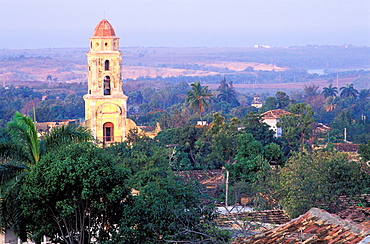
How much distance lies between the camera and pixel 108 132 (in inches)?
1738

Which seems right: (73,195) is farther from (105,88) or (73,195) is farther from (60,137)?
(105,88)

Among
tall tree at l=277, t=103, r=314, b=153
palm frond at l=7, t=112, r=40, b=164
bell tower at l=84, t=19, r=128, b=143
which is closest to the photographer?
palm frond at l=7, t=112, r=40, b=164

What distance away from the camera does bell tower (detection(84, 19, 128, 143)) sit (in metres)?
41.7

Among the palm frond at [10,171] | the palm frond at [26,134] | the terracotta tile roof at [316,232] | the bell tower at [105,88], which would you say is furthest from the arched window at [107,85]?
the terracotta tile roof at [316,232]

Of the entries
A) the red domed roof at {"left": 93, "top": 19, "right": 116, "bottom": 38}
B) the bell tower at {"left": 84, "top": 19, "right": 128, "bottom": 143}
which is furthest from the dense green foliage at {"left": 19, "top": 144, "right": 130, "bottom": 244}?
the red domed roof at {"left": 93, "top": 19, "right": 116, "bottom": 38}

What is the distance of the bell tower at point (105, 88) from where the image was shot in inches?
1641

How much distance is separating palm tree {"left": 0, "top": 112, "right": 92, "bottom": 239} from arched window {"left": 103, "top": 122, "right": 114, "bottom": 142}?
24756 millimetres

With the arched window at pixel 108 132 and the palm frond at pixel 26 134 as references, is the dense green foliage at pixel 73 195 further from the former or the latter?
the arched window at pixel 108 132

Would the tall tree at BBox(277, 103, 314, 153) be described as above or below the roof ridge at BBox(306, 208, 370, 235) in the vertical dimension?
below

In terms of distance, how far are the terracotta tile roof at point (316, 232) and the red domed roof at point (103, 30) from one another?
95.9 feet

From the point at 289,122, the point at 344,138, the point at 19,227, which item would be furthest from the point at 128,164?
the point at 344,138

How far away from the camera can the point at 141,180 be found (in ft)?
93.0

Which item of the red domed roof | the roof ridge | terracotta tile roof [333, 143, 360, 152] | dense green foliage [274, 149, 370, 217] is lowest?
terracotta tile roof [333, 143, 360, 152]

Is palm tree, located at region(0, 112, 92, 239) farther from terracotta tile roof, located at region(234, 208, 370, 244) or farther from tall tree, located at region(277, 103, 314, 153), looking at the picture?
tall tree, located at region(277, 103, 314, 153)
